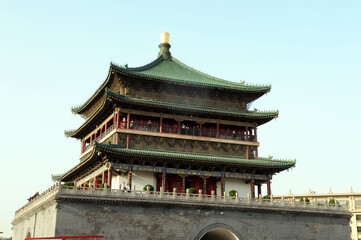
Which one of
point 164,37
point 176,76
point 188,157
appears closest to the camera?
point 188,157

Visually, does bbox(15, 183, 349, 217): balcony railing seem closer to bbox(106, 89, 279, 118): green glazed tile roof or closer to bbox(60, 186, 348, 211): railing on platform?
bbox(60, 186, 348, 211): railing on platform

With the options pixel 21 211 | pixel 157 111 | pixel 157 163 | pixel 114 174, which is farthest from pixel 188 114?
pixel 21 211

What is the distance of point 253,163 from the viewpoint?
41.7 m

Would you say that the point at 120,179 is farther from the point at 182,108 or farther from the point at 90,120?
the point at 90,120

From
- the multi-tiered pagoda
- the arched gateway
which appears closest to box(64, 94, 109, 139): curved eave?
the multi-tiered pagoda

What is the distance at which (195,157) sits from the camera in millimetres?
40281

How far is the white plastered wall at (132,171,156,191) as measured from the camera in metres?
39.9

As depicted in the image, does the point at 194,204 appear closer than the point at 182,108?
Yes

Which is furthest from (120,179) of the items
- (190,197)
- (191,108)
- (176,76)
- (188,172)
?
(176,76)

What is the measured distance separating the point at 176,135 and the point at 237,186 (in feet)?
24.6

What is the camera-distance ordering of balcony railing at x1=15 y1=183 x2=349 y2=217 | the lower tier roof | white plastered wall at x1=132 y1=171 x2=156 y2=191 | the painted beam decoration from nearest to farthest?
balcony railing at x1=15 y1=183 x2=349 y2=217, the lower tier roof, the painted beam decoration, white plastered wall at x1=132 y1=171 x2=156 y2=191

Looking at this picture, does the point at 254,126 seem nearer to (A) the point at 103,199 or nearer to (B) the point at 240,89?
(B) the point at 240,89

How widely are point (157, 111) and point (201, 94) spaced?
544 centimetres

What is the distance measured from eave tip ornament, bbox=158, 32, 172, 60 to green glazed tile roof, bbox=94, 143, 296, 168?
1419 centimetres
